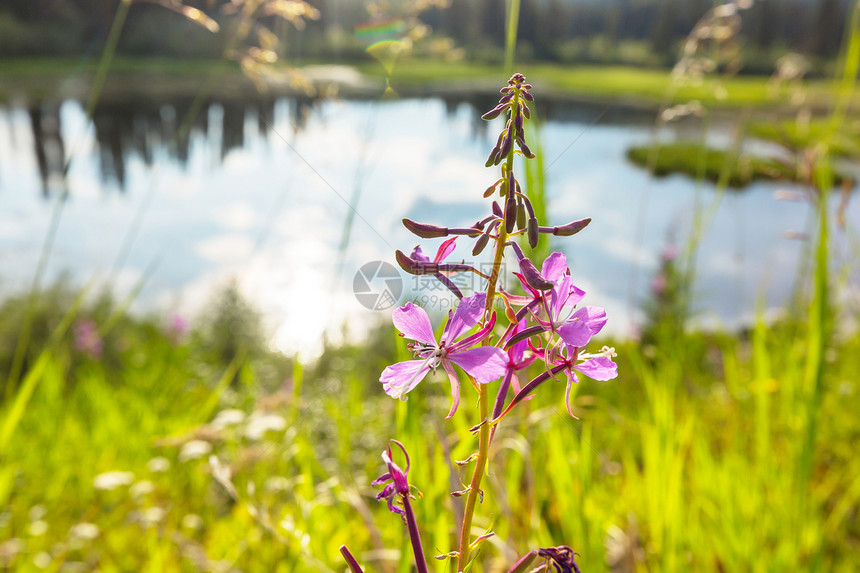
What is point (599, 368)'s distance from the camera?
68 centimetres

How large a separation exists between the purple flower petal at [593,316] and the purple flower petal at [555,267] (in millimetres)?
53

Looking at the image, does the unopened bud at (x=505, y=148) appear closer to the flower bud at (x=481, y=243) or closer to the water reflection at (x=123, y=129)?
the flower bud at (x=481, y=243)

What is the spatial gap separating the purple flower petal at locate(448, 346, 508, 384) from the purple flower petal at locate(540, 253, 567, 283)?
14 cm

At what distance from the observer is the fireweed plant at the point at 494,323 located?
0.63 m

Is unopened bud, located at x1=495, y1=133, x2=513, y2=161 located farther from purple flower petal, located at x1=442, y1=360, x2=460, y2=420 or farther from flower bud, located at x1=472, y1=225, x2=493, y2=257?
purple flower petal, located at x1=442, y1=360, x2=460, y2=420

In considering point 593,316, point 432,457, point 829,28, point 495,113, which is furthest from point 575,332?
point 829,28

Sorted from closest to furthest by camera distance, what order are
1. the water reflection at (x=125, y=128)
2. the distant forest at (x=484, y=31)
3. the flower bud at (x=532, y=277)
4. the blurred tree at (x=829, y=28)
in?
the flower bud at (x=532, y=277)
the distant forest at (x=484, y=31)
the water reflection at (x=125, y=128)
the blurred tree at (x=829, y=28)

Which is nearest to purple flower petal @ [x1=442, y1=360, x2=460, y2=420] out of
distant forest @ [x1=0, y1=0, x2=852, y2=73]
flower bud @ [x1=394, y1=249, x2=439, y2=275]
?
flower bud @ [x1=394, y1=249, x2=439, y2=275]

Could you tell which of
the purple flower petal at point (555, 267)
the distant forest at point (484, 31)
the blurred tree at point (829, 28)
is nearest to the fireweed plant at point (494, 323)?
the purple flower petal at point (555, 267)

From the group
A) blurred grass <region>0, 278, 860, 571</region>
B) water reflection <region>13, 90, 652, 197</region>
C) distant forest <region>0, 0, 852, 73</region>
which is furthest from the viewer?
water reflection <region>13, 90, 652, 197</region>

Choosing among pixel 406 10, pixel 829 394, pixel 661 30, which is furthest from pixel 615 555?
pixel 661 30

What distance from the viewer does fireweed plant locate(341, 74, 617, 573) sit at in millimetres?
630

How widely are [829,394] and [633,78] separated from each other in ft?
172

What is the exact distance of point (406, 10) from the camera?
6.98 feet
